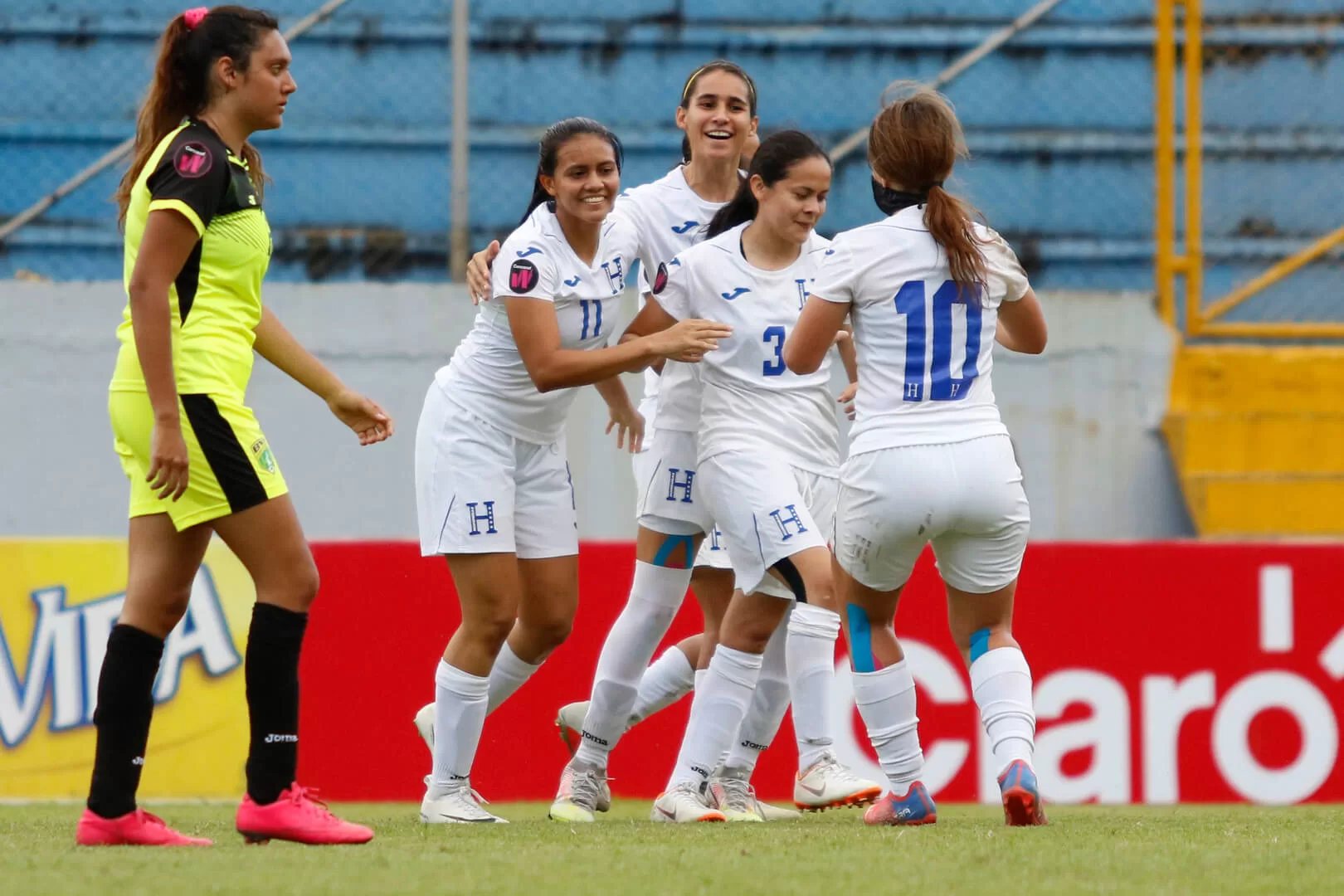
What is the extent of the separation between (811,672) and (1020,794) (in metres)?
0.93

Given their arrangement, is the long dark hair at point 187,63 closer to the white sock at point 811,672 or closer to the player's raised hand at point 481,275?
the player's raised hand at point 481,275

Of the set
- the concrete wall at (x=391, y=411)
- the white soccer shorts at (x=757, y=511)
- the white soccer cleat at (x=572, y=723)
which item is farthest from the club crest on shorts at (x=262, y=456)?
the concrete wall at (x=391, y=411)

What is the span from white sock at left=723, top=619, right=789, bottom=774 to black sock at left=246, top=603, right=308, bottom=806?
58.0 inches

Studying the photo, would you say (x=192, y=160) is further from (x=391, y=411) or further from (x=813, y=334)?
(x=391, y=411)

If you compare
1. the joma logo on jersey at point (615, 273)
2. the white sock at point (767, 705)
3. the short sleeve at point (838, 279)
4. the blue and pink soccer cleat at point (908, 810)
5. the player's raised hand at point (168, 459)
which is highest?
the joma logo on jersey at point (615, 273)

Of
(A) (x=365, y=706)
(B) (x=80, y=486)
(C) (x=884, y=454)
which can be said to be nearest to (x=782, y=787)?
(A) (x=365, y=706)

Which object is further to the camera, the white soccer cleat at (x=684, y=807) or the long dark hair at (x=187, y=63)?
the white soccer cleat at (x=684, y=807)

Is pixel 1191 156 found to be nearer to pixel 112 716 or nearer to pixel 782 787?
pixel 782 787

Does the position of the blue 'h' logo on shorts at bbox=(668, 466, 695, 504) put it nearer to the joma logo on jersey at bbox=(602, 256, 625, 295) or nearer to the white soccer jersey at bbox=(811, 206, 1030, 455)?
the joma logo on jersey at bbox=(602, 256, 625, 295)

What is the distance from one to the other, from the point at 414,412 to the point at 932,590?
2638 mm

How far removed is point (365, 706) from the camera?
6.21 metres

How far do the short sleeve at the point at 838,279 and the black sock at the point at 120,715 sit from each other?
1588mm

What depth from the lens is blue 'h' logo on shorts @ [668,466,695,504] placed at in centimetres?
456

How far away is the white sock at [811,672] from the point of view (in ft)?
15.4
